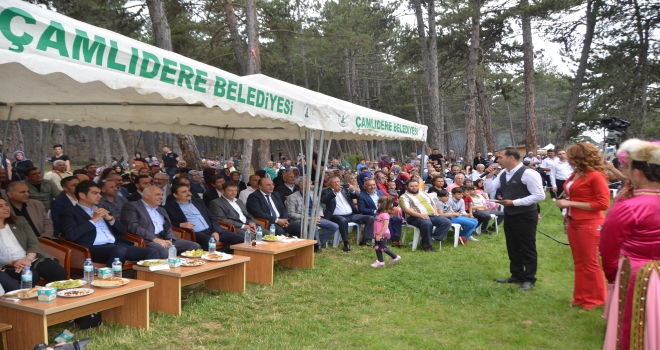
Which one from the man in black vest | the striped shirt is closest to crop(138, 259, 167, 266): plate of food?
the man in black vest

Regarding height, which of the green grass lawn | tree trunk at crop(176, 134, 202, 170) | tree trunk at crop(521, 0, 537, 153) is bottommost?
the green grass lawn

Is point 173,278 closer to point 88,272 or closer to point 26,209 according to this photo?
point 88,272

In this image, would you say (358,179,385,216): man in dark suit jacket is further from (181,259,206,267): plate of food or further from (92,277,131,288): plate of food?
(92,277,131,288): plate of food

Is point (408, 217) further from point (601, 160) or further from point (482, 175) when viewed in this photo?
point (482, 175)

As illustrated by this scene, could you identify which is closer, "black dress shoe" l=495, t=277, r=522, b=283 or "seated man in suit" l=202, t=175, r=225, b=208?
"black dress shoe" l=495, t=277, r=522, b=283

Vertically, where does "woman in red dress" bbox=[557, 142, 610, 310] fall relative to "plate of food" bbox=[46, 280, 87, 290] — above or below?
above

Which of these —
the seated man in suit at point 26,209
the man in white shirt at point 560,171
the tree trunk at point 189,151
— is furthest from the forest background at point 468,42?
the seated man in suit at point 26,209

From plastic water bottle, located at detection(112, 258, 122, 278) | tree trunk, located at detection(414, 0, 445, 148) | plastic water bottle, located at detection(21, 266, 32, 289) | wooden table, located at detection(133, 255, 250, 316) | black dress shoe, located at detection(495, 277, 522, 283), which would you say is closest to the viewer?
plastic water bottle, located at detection(21, 266, 32, 289)

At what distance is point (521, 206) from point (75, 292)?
13.7ft

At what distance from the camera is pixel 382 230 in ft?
A: 19.6

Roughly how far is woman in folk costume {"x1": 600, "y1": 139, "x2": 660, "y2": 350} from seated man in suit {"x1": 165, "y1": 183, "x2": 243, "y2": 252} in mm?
4419

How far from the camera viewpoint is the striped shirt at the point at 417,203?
7379mm

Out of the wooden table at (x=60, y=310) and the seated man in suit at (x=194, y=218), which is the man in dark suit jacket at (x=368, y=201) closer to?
the seated man in suit at (x=194, y=218)

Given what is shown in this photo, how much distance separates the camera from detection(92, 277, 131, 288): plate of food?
3561 millimetres
